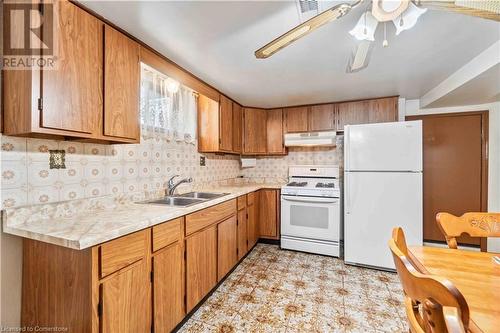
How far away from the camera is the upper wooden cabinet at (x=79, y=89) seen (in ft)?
3.62

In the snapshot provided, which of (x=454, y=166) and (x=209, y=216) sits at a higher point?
(x=454, y=166)

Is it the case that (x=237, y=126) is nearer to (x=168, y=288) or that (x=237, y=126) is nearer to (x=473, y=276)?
(x=168, y=288)

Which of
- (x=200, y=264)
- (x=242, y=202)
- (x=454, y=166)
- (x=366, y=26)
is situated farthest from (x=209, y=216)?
(x=454, y=166)

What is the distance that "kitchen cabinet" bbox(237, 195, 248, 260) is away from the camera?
8.71ft

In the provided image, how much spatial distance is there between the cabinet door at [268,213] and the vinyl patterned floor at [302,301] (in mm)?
618

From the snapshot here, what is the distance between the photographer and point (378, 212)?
2584mm

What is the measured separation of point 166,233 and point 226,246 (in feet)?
3.23

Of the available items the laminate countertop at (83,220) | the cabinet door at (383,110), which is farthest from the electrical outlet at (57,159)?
the cabinet door at (383,110)

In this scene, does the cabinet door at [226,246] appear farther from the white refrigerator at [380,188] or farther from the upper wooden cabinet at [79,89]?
the white refrigerator at [380,188]

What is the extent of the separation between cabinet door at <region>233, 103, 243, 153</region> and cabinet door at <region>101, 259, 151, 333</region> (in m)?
2.27

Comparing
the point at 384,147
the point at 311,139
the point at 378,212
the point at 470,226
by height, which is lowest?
the point at 378,212

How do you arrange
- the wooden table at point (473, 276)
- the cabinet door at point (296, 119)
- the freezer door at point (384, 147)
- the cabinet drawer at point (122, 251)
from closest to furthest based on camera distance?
the wooden table at point (473, 276)
the cabinet drawer at point (122, 251)
the freezer door at point (384, 147)
the cabinet door at point (296, 119)

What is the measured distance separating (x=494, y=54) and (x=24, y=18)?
10.2 feet

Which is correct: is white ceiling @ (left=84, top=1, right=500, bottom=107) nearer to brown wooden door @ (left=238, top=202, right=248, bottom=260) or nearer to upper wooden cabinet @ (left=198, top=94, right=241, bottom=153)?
upper wooden cabinet @ (left=198, top=94, right=241, bottom=153)
